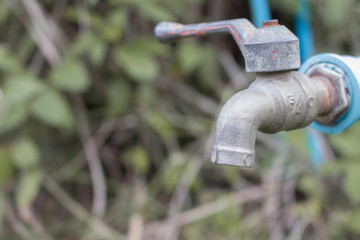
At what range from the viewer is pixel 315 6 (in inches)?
52.2

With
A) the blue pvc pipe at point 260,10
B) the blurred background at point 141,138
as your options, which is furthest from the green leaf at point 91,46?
the blue pvc pipe at point 260,10

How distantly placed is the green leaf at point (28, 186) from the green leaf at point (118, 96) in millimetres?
260

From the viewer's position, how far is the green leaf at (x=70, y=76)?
1.12 meters

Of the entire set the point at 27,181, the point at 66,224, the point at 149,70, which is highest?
the point at 149,70

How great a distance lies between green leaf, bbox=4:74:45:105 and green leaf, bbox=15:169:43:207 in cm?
21

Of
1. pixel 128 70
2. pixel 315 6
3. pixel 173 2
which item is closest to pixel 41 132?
pixel 128 70

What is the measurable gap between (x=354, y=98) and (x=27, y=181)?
95cm

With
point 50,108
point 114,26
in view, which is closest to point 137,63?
point 114,26

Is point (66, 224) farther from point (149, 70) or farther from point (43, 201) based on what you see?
Result: point (149, 70)

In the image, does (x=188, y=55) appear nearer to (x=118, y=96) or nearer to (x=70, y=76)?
(x=118, y=96)

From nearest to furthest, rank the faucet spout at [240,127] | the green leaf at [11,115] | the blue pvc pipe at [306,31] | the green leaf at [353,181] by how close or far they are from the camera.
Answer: the faucet spout at [240,127] < the green leaf at [353,181] < the green leaf at [11,115] < the blue pvc pipe at [306,31]

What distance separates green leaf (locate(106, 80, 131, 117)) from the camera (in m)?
1.28

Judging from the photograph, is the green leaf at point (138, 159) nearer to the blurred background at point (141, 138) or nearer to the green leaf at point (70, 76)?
the blurred background at point (141, 138)

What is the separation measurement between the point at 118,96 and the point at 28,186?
33 centimetres
